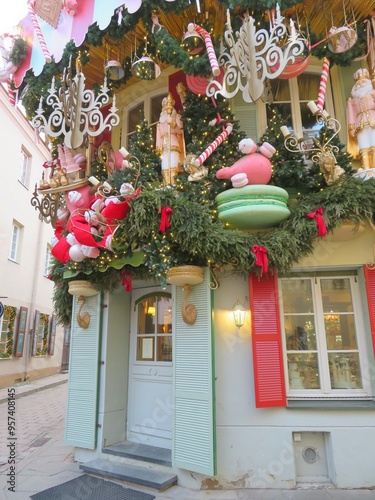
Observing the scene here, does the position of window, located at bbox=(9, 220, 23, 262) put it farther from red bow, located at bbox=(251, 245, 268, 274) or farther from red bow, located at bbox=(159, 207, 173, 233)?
red bow, located at bbox=(251, 245, 268, 274)

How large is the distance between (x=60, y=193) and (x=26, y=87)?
6.09 ft

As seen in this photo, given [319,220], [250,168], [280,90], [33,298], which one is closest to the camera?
[319,220]

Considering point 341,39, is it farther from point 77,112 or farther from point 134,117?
point 77,112

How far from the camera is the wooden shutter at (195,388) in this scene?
4.61m

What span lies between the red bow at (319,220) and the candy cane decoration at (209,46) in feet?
7.10

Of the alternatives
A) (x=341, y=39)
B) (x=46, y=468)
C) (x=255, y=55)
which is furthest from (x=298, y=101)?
(x=46, y=468)

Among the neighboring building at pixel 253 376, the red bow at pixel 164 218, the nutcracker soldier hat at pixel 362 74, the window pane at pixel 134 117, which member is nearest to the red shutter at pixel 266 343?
the neighboring building at pixel 253 376

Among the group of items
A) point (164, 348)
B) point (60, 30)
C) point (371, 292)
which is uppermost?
point (60, 30)

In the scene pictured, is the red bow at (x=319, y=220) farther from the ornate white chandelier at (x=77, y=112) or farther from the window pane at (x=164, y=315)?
the ornate white chandelier at (x=77, y=112)

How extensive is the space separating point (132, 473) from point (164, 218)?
11.2ft

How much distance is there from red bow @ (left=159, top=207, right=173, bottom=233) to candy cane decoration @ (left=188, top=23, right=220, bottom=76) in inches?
73.9

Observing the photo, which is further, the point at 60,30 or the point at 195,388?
the point at 60,30

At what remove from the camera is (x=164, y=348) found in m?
6.00

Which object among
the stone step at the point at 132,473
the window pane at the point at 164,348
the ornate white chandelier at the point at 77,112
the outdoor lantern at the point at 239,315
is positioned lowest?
the stone step at the point at 132,473
